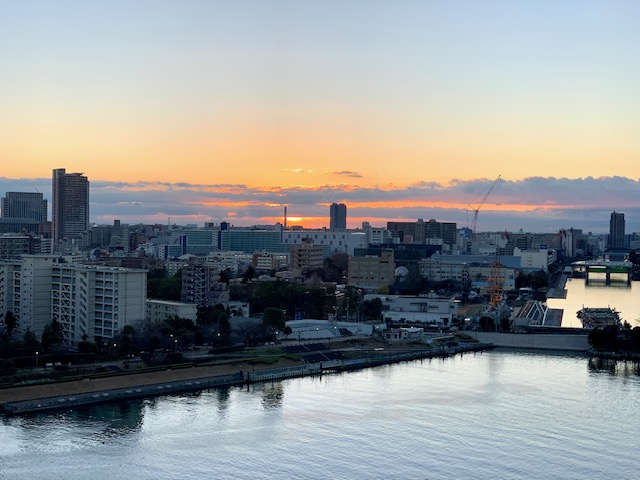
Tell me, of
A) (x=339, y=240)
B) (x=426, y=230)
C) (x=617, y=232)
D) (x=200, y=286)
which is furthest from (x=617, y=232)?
(x=200, y=286)

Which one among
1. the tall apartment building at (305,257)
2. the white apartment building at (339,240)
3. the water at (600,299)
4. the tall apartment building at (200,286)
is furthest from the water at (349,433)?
the white apartment building at (339,240)

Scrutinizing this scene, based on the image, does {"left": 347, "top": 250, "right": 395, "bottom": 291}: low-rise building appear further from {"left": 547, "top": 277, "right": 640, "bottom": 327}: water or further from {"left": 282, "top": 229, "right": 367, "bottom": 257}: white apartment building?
{"left": 282, "top": 229, "right": 367, "bottom": 257}: white apartment building

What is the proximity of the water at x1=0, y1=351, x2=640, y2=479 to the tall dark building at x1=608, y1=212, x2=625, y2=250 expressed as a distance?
54094 millimetres

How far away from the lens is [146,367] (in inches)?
399

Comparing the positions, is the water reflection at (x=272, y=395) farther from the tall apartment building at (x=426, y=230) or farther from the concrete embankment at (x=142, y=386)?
the tall apartment building at (x=426, y=230)

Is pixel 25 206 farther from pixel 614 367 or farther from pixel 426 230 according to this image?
pixel 614 367

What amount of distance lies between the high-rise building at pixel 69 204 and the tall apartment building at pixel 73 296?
28501 mm

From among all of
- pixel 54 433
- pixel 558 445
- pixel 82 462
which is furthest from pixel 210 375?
pixel 558 445

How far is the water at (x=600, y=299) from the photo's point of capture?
1834 cm

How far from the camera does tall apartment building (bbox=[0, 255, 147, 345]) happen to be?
1167 centimetres

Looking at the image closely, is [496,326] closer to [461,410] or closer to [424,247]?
[461,410]

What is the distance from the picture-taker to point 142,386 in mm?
9484

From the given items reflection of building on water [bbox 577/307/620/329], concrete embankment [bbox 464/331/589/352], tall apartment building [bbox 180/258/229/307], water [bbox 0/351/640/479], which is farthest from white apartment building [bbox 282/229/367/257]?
water [bbox 0/351/640/479]

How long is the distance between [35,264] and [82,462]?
6113 mm
